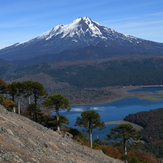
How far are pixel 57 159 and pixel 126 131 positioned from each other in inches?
915

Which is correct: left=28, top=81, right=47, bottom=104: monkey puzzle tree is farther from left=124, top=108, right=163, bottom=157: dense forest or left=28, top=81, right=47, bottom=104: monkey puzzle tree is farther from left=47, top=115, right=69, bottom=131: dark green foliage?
left=124, top=108, right=163, bottom=157: dense forest

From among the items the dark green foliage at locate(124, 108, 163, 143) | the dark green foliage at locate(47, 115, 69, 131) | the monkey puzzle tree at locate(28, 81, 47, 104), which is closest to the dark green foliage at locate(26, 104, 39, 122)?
the monkey puzzle tree at locate(28, 81, 47, 104)

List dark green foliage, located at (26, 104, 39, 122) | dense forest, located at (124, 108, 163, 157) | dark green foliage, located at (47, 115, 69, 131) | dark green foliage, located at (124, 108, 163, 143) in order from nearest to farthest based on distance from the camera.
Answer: dark green foliage, located at (47, 115, 69, 131) → dark green foliage, located at (26, 104, 39, 122) → dense forest, located at (124, 108, 163, 157) → dark green foliage, located at (124, 108, 163, 143)

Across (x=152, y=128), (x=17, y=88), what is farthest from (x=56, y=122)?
(x=152, y=128)

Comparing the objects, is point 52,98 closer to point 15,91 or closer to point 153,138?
point 15,91

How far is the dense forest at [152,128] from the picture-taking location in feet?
251

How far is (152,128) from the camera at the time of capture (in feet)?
350

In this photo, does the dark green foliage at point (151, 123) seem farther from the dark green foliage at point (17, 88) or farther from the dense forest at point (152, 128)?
the dark green foliage at point (17, 88)

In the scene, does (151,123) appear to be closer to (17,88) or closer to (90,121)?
(90,121)

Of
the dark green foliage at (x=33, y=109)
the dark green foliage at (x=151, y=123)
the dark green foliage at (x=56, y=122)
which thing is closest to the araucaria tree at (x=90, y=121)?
the dark green foliage at (x=56, y=122)

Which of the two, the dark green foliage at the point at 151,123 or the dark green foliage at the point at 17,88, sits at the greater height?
the dark green foliage at the point at 17,88

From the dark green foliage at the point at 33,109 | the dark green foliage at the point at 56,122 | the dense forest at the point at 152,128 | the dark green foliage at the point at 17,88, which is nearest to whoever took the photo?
the dark green foliage at the point at 56,122

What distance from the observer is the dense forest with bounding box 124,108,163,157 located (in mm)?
76562

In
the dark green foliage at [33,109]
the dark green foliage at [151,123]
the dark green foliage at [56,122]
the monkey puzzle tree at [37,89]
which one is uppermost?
the monkey puzzle tree at [37,89]
